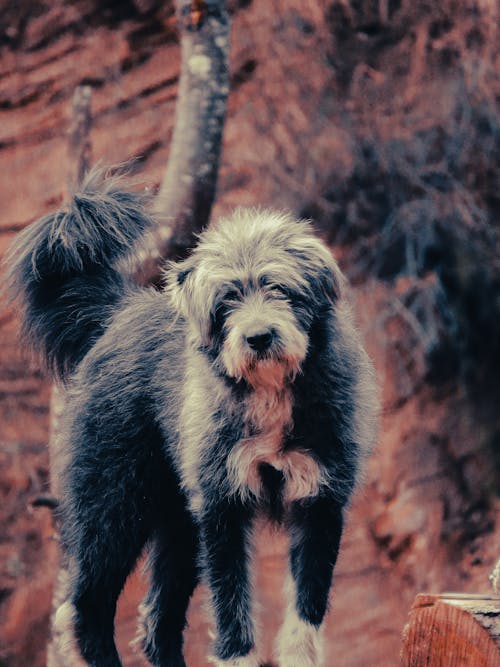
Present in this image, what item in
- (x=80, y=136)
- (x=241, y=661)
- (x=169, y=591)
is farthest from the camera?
(x=80, y=136)

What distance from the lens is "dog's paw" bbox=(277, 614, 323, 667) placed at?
150 inches

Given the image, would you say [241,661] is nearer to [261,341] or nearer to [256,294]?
[261,341]

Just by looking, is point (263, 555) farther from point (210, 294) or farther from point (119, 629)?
point (210, 294)

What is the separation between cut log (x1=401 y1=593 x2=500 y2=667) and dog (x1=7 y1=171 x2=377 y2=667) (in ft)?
2.28

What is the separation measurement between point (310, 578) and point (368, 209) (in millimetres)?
5385

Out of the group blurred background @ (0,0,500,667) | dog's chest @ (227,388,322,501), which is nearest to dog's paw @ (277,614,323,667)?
dog's chest @ (227,388,322,501)

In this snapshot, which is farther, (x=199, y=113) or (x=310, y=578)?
(x=199, y=113)

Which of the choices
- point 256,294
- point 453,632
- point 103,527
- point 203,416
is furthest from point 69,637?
point 453,632

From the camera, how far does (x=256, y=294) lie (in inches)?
144

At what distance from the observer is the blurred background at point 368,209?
28.3 ft

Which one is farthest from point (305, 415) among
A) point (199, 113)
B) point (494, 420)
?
point (494, 420)

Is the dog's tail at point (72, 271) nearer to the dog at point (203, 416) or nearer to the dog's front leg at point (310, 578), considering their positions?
the dog at point (203, 416)

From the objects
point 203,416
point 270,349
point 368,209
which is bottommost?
point 203,416

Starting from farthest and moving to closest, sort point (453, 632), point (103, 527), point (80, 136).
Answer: point (80, 136), point (103, 527), point (453, 632)
